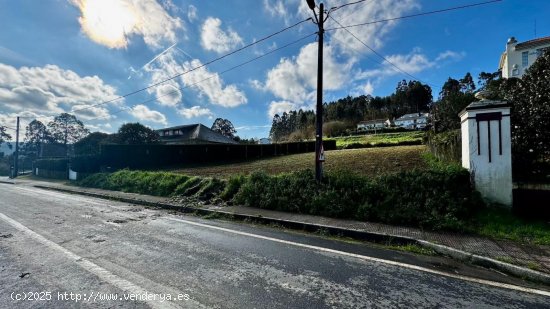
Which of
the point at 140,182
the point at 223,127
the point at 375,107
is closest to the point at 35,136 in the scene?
the point at 223,127

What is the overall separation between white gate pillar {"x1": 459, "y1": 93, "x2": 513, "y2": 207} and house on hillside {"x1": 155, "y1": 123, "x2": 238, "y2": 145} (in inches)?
1535

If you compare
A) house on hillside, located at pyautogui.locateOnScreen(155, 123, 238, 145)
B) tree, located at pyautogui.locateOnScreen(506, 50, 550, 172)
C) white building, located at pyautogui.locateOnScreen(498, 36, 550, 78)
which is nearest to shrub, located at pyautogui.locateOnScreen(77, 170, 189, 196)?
tree, located at pyautogui.locateOnScreen(506, 50, 550, 172)

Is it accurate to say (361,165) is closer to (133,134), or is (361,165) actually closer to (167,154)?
(167,154)

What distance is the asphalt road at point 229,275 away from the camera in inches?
121

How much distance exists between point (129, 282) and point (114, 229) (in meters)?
3.48

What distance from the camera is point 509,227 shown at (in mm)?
5508

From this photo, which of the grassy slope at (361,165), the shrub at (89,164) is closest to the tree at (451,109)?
the grassy slope at (361,165)

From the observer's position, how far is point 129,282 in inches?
138

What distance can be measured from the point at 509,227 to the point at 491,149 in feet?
Answer: 6.15

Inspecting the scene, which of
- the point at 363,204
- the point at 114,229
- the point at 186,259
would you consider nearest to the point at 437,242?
the point at 363,204

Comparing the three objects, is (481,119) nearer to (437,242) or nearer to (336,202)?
(437,242)

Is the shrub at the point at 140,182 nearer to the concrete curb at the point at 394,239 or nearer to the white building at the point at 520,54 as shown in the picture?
the concrete curb at the point at 394,239

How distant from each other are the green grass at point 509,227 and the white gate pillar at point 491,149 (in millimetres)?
506

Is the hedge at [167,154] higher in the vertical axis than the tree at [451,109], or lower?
lower
